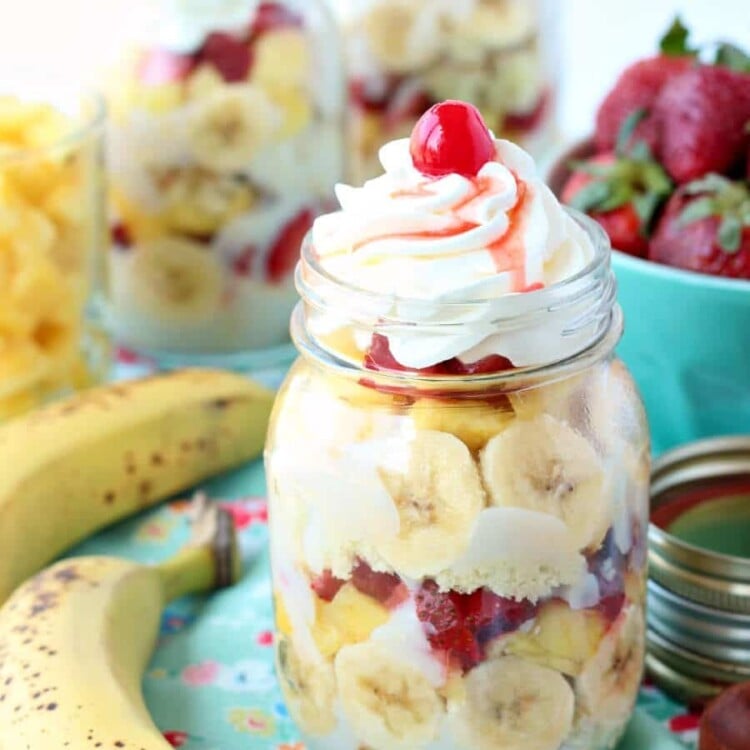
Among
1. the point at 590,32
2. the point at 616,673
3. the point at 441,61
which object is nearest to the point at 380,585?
the point at 616,673

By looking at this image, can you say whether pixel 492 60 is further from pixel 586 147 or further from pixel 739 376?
pixel 739 376

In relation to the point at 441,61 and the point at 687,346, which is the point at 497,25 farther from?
the point at 687,346

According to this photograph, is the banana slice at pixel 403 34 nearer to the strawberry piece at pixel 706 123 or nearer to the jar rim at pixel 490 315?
the strawberry piece at pixel 706 123

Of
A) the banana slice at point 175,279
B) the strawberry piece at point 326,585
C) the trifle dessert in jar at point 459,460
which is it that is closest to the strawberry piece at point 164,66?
the banana slice at point 175,279

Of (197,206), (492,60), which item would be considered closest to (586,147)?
(492,60)

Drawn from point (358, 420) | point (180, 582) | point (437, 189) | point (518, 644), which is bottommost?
point (180, 582)

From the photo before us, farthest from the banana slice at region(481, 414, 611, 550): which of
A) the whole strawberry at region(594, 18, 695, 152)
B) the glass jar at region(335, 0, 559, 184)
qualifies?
the glass jar at region(335, 0, 559, 184)
